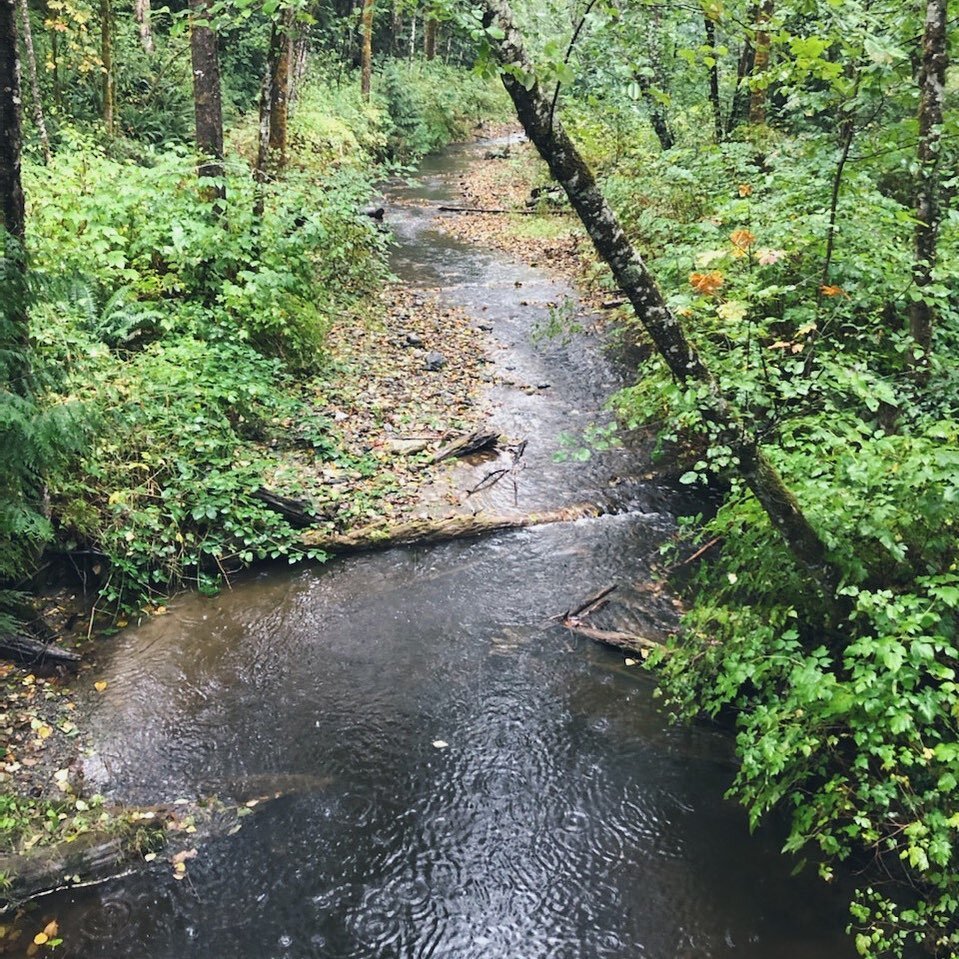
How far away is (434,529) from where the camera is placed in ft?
26.2

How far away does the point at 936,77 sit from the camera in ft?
18.4

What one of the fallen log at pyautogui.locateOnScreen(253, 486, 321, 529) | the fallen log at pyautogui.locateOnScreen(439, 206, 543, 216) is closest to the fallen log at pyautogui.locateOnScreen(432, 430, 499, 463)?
the fallen log at pyautogui.locateOnScreen(253, 486, 321, 529)

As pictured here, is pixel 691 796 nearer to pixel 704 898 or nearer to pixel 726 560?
pixel 704 898

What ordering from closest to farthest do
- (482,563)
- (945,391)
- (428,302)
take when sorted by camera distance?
(945,391) < (482,563) < (428,302)

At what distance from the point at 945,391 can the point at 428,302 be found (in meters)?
10.3

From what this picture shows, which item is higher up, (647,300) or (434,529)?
(647,300)

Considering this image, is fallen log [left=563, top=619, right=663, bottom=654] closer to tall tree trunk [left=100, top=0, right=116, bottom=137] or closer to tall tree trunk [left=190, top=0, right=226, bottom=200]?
tall tree trunk [left=190, top=0, right=226, bottom=200]

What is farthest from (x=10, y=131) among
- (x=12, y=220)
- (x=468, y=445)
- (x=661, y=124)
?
(x=661, y=124)

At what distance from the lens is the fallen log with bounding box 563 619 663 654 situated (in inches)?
257

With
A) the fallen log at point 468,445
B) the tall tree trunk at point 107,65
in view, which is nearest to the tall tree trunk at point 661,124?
the fallen log at point 468,445

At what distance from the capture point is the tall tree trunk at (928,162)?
547 centimetres

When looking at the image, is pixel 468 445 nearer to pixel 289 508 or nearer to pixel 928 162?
pixel 289 508

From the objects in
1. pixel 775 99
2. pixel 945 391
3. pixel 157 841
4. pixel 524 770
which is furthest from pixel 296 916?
pixel 775 99

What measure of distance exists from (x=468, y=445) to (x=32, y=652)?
521 centimetres
